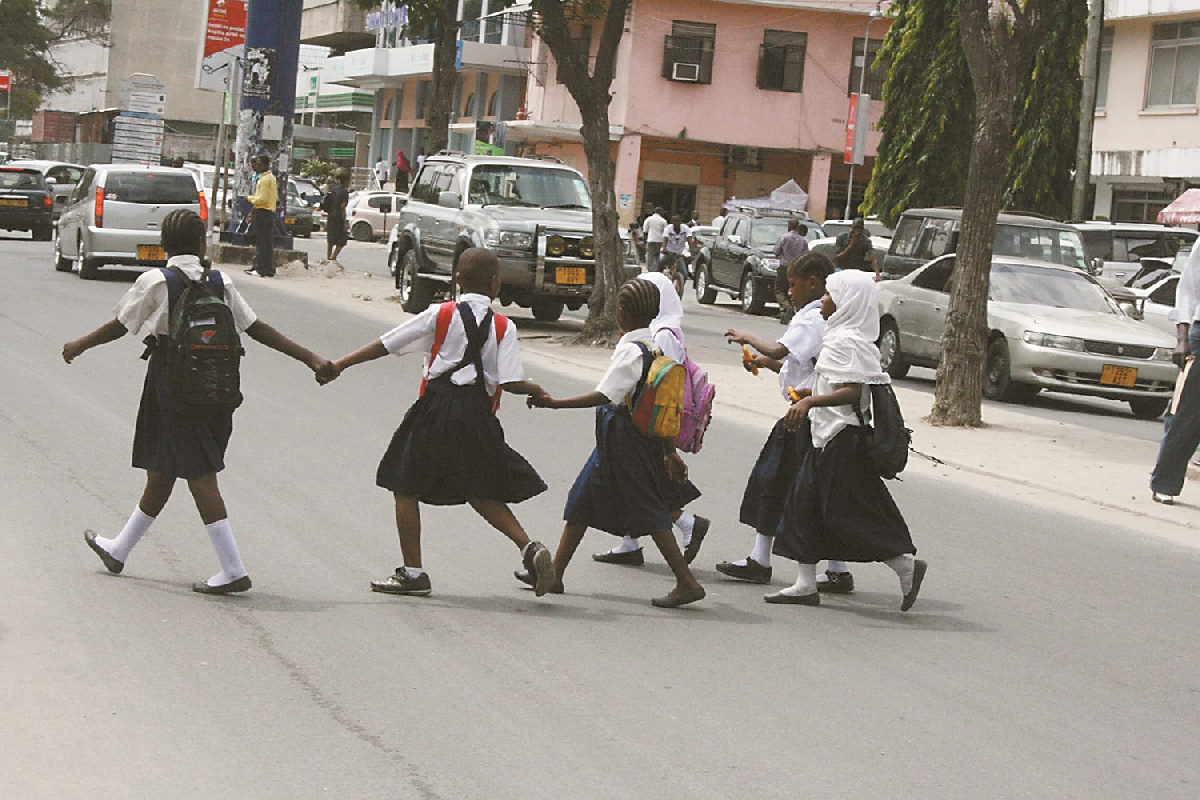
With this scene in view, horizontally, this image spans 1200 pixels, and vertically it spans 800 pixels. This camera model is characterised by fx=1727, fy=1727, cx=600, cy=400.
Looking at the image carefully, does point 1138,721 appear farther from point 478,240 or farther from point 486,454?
point 478,240

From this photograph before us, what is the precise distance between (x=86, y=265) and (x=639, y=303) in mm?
19375

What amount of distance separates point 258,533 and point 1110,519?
18.9 feet

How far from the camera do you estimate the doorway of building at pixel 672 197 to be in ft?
176

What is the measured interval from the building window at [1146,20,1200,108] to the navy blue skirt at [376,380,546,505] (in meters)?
35.4

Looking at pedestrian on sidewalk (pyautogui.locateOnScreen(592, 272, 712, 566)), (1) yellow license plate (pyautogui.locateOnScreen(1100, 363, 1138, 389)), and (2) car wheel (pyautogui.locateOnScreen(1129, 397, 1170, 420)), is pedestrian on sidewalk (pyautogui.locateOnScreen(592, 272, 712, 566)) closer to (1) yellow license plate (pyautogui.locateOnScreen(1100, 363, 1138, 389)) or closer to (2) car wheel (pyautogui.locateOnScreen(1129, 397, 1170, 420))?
(1) yellow license plate (pyautogui.locateOnScreen(1100, 363, 1138, 389))

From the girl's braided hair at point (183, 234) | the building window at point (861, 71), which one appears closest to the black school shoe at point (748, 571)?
the girl's braided hair at point (183, 234)

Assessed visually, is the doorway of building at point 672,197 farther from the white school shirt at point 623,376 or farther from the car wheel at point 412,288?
the white school shirt at point 623,376

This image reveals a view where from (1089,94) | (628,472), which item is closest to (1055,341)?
(628,472)

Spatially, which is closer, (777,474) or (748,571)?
(777,474)

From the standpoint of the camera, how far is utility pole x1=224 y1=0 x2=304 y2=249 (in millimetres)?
31766

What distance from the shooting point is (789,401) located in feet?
26.8

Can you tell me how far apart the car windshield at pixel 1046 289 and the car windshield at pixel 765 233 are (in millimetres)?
11092

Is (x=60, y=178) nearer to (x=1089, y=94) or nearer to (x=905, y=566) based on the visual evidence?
(x=1089, y=94)

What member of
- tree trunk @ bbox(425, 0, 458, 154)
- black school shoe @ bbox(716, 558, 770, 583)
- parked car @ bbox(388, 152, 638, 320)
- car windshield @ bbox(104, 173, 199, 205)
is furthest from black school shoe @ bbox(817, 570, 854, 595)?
tree trunk @ bbox(425, 0, 458, 154)
